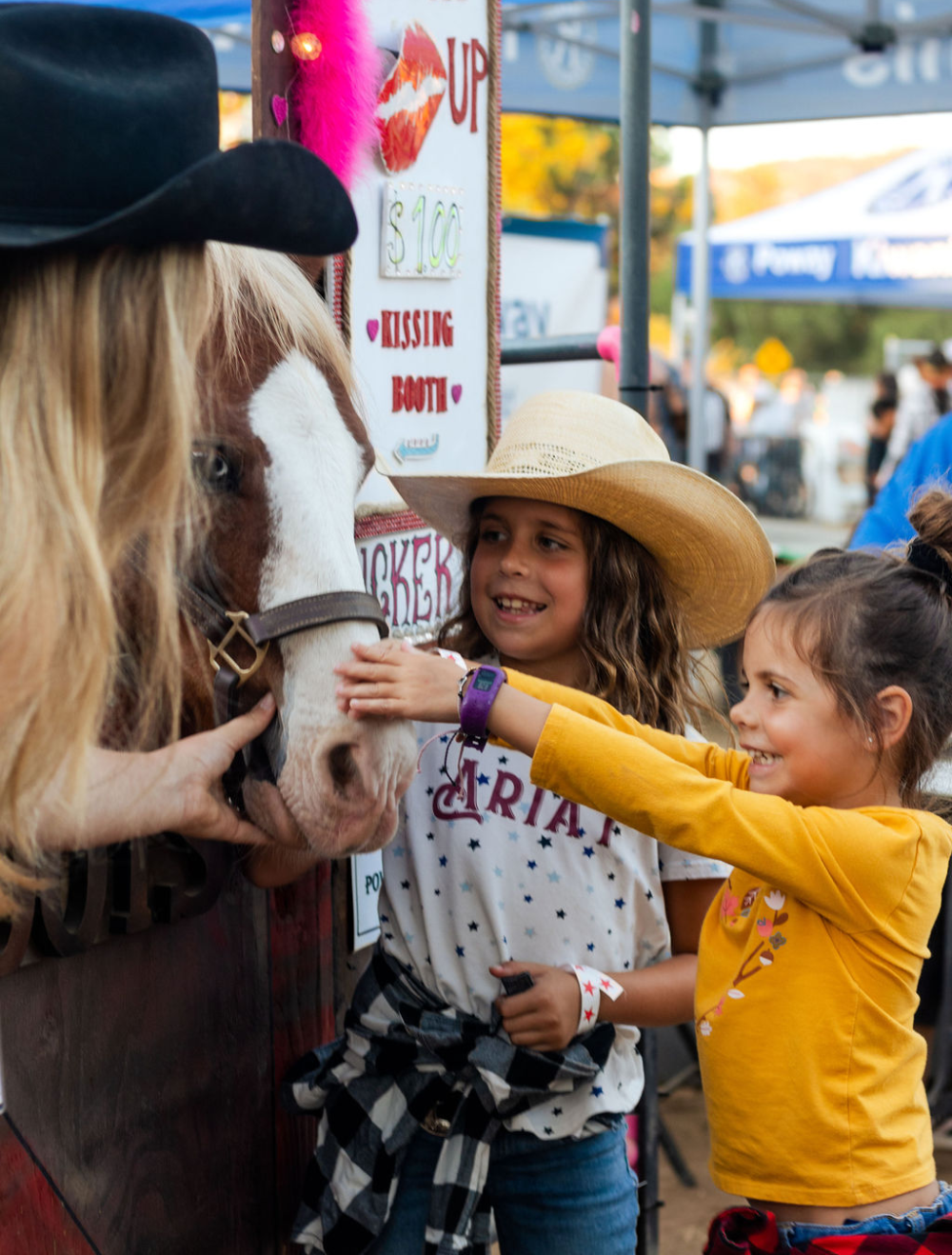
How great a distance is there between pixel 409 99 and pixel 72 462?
3.42 feet

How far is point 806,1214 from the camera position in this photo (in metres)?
1.57

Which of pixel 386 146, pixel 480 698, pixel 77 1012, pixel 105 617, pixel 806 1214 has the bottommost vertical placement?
pixel 806 1214

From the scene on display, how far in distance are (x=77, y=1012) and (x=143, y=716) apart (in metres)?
0.45

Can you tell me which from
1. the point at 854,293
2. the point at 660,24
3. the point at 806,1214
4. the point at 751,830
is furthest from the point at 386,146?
the point at 854,293

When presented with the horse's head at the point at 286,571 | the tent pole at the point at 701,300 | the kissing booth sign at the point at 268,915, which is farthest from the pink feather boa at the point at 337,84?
the tent pole at the point at 701,300

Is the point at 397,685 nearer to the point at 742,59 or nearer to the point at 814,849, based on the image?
the point at 814,849

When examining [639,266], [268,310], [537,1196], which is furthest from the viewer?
[639,266]

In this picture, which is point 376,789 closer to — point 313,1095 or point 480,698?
point 480,698

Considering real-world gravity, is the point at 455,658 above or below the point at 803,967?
above

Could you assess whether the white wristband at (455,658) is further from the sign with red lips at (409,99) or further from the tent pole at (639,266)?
the tent pole at (639,266)

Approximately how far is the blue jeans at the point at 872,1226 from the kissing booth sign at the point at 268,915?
31.2 inches

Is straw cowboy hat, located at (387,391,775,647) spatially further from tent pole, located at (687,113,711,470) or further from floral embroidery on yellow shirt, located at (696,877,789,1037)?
tent pole, located at (687,113,711,470)

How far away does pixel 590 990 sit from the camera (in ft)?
5.40

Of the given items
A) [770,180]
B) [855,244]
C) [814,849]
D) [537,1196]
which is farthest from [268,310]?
[770,180]
